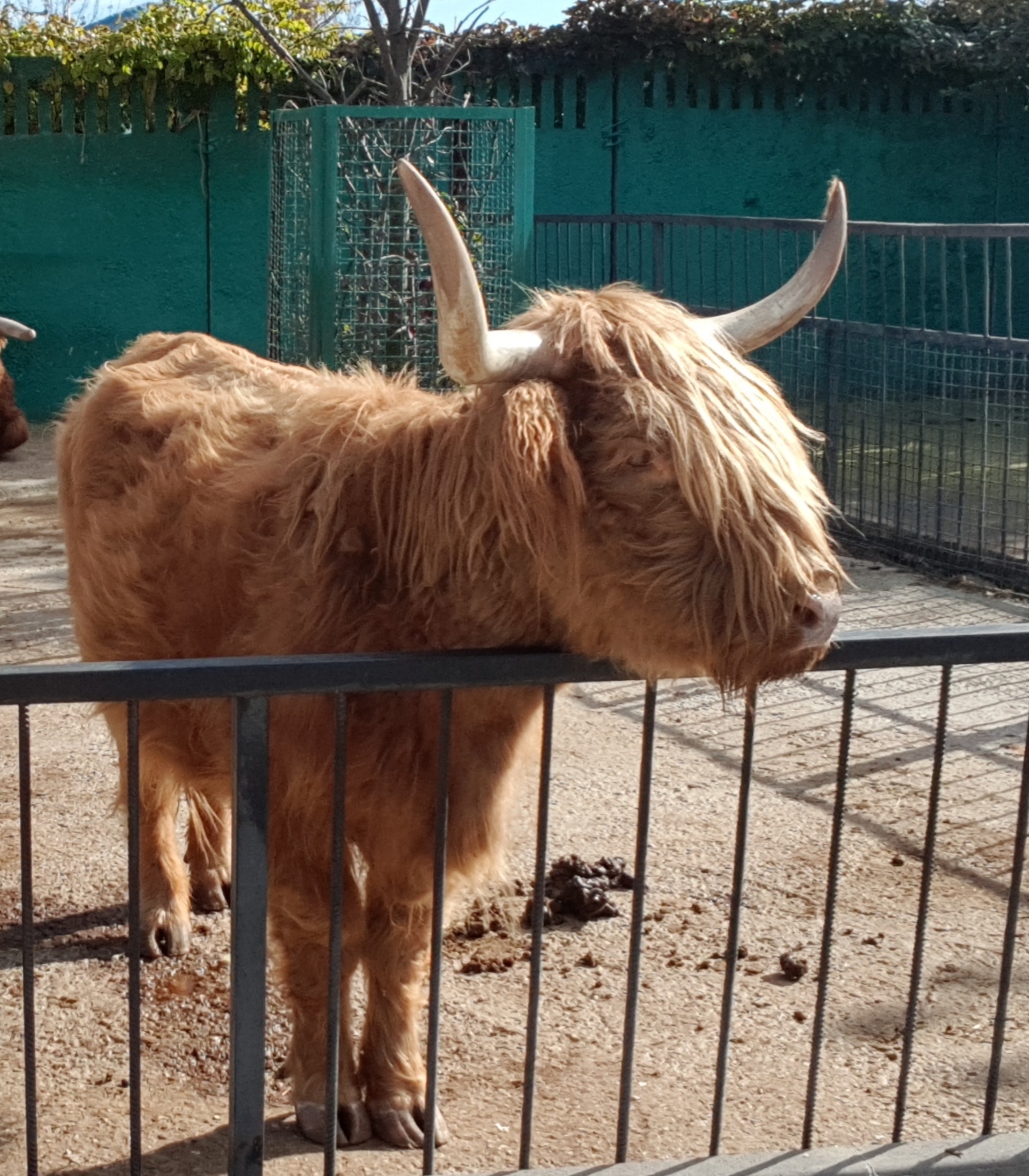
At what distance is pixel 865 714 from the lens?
6.44 metres

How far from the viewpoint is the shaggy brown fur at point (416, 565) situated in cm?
263

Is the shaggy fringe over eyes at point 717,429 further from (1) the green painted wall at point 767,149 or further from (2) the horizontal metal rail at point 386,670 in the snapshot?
(1) the green painted wall at point 767,149

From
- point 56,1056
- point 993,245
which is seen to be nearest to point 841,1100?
point 56,1056

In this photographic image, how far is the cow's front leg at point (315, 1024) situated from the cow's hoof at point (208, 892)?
48.5 inches

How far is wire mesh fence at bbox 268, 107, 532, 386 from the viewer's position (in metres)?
9.14

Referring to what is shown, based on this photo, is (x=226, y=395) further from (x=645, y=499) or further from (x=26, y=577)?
(x=26, y=577)

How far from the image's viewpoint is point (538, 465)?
8.84 ft

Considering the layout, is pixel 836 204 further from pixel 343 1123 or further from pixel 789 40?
pixel 789 40

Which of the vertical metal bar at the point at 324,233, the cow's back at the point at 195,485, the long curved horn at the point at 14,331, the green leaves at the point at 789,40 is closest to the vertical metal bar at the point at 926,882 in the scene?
the cow's back at the point at 195,485

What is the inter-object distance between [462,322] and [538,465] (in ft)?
0.94

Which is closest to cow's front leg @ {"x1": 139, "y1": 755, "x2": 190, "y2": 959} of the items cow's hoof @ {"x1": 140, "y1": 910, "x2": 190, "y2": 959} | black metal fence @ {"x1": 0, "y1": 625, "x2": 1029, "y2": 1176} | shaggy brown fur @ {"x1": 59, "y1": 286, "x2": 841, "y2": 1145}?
cow's hoof @ {"x1": 140, "y1": 910, "x2": 190, "y2": 959}

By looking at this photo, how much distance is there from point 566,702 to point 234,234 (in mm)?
8803

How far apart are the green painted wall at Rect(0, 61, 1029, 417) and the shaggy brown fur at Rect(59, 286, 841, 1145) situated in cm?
1009

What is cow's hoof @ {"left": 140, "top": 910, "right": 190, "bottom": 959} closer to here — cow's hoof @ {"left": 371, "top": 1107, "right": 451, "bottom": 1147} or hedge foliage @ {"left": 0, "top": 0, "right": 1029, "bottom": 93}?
cow's hoof @ {"left": 371, "top": 1107, "right": 451, "bottom": 1147}
